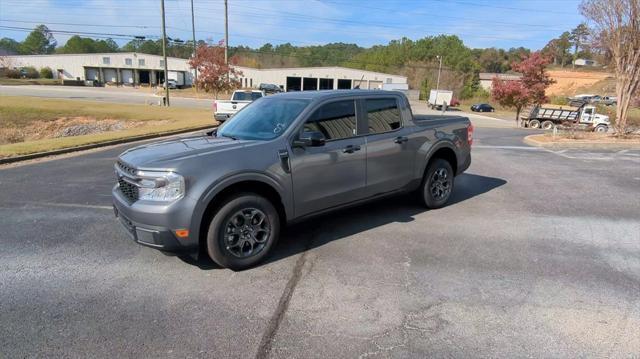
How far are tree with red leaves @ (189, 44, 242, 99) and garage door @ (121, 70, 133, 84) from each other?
176ft

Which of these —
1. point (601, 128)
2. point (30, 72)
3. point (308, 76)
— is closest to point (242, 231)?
point (601, 128)

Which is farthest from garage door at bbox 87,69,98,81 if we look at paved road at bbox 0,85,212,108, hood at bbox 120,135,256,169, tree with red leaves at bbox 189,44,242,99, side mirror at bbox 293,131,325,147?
side mirror at bbox 293,131,325,147

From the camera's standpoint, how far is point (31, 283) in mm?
3963

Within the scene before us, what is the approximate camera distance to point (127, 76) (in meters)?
89.4

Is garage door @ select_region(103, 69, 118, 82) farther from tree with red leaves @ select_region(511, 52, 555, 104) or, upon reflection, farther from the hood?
the hood

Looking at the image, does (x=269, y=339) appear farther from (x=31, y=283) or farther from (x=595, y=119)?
(x=595, y=119)

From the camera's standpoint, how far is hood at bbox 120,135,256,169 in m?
4.00

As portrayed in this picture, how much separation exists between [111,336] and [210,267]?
52.3 inches

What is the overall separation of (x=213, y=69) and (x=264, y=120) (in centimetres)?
3767

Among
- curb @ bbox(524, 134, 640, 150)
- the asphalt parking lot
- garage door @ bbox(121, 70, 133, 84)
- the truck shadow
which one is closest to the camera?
the asphalt parking lot

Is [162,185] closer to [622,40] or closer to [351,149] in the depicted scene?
[351,149]

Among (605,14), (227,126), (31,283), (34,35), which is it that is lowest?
(31,283)

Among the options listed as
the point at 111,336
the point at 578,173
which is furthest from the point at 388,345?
the point at 578,173

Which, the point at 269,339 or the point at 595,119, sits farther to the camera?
the point at 595,119
